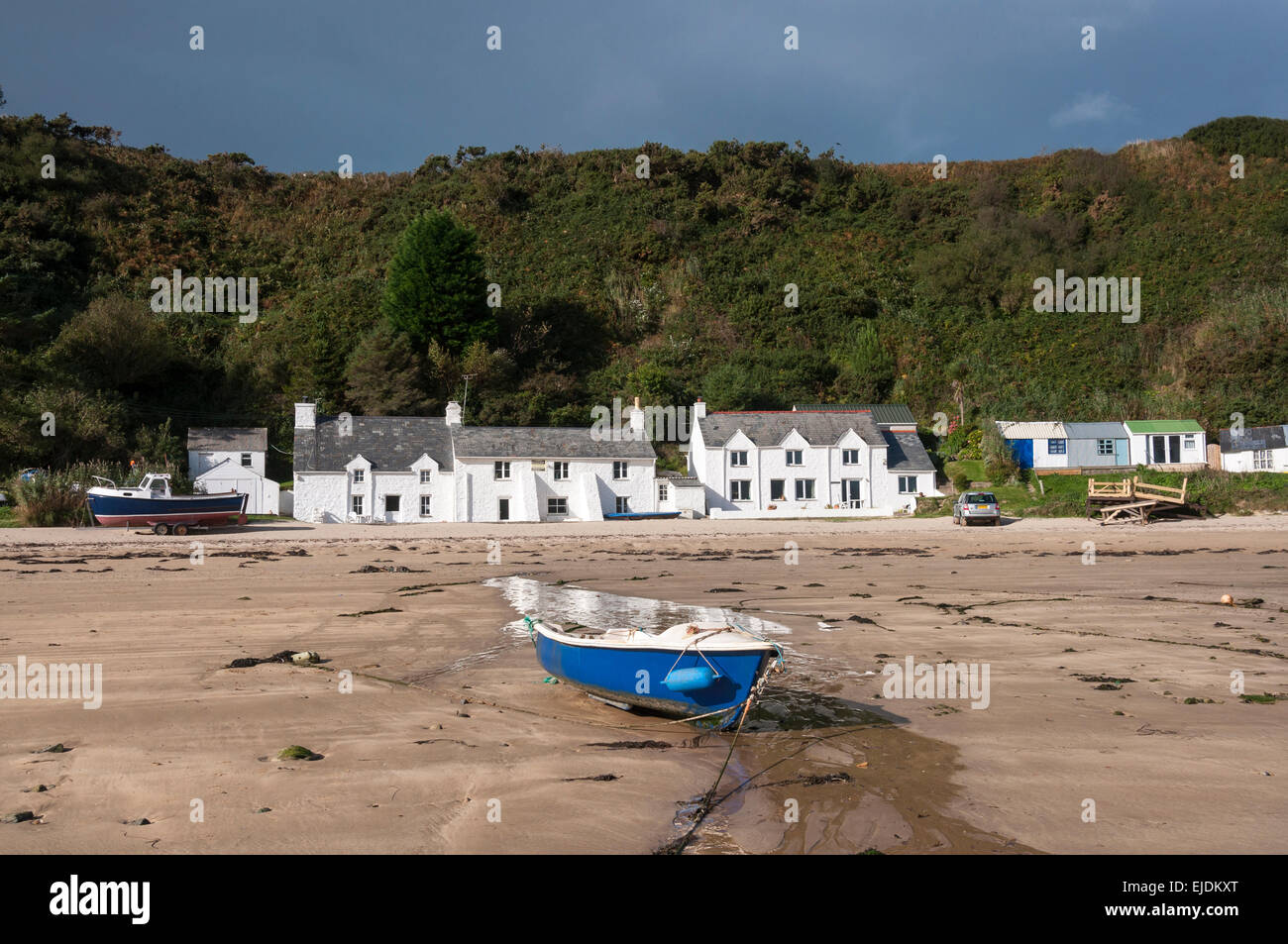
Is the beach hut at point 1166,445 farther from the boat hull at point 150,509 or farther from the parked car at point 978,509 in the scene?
the boat hull at point 150,509

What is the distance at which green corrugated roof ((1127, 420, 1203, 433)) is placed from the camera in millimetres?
44750

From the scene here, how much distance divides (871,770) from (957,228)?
72.7 meters

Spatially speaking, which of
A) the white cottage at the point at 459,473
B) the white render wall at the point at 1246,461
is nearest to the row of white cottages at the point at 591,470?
the white cottage at the point at 459,473

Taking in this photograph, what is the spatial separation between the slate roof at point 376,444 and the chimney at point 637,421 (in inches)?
356

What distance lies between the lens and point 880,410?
47.0m

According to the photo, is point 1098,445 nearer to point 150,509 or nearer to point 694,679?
point 694,679

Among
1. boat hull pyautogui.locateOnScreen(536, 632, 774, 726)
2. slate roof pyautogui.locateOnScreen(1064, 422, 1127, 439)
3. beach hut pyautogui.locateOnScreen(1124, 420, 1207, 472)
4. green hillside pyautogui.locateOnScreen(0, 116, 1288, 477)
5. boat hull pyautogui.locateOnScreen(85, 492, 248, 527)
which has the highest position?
green hillside pyautogui.locateOnScreen(0, 116, 1288, 477)

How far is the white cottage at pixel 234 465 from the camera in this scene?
38.5 metres

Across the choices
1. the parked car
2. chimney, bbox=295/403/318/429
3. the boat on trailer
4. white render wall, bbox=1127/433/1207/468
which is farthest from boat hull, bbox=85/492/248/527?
white render wall, bbox=1127/433/1207/468

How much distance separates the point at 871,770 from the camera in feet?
23.9

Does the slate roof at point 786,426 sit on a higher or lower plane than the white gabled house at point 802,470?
higher

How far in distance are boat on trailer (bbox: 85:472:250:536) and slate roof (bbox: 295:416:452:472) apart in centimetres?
655

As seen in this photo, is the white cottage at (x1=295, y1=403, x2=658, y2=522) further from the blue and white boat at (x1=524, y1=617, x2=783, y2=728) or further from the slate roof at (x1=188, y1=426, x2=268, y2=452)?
the blue and white boat at (x1=524, y1=617, x2=783, y2=728)
